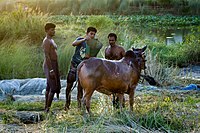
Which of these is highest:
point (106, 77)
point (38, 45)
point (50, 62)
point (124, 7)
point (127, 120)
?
point (124, 7)

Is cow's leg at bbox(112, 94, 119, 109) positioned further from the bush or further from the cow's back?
the bush

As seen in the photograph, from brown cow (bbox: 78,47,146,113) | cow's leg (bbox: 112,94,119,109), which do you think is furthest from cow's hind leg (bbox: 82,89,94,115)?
cow's leg (bbox: 112,94,119,109)

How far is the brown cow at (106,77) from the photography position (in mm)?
5695

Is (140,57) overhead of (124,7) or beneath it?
beneath

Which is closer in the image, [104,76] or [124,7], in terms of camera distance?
[104,76]

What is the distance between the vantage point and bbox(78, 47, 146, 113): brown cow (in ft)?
18.7

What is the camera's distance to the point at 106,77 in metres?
5.76

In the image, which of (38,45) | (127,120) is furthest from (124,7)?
(127,120)

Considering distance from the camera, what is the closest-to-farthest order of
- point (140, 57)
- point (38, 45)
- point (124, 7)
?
point (140, 57) → point (38, 45) → point (124, 7)

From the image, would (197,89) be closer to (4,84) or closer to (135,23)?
(4,84)

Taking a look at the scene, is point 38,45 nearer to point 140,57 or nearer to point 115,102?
point 115,102

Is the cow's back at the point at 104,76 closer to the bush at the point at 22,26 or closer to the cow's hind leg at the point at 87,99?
the cow's hind leg at the point at 87,99

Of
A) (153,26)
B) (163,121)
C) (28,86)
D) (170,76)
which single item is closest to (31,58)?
(28,86)

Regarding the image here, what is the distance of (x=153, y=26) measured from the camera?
86.4 feet
